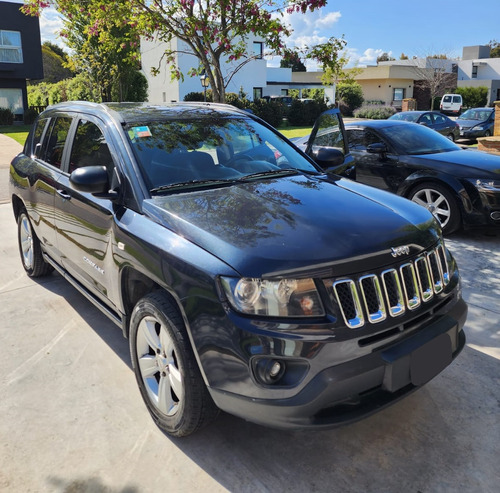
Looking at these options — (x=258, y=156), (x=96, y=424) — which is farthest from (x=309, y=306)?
(x=258, y=156)

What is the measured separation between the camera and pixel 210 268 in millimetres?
2367

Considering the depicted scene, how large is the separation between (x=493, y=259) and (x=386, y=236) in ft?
12.6

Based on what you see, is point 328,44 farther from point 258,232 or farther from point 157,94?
point 157,94

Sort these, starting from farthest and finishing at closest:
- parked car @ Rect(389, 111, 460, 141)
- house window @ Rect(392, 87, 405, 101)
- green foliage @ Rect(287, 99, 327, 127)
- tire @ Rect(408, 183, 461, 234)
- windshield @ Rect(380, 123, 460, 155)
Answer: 1. house window @ Rect(392, 87, 405, 101)
2. green foliage @ Rect(287, 99, 327, 127)
3. parked car @ Rect(389, 111, 460, 141)
4. windshield @ Rect(380, 123, 460, 155)
5. tire @ Rect(408, 183, 461, 234)

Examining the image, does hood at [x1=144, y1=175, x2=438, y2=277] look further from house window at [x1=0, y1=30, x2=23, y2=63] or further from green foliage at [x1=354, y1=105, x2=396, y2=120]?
green foliage at [x1=354, y1=105, x2=396, y2=120]

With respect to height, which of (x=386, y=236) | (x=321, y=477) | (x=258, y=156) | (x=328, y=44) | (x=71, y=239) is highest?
(x=328, y=44)

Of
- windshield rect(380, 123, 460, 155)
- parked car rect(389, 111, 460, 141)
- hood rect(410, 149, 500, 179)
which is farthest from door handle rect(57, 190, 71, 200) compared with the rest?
parked car rect(389, 111, 460, 141)

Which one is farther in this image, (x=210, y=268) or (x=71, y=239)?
(x=71, y=239)

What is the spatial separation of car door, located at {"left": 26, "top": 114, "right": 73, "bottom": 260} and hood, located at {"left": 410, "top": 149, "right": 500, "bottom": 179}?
481 cm

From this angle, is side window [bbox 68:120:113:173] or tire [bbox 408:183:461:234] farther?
tire [bbox 408:183:461:234]

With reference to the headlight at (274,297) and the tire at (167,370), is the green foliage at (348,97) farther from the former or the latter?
the headlight at (274,297)

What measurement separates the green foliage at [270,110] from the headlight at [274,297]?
31.0 m

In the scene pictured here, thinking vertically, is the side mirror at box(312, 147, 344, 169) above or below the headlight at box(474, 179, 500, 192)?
above

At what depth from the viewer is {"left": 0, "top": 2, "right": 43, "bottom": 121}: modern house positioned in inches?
1229
